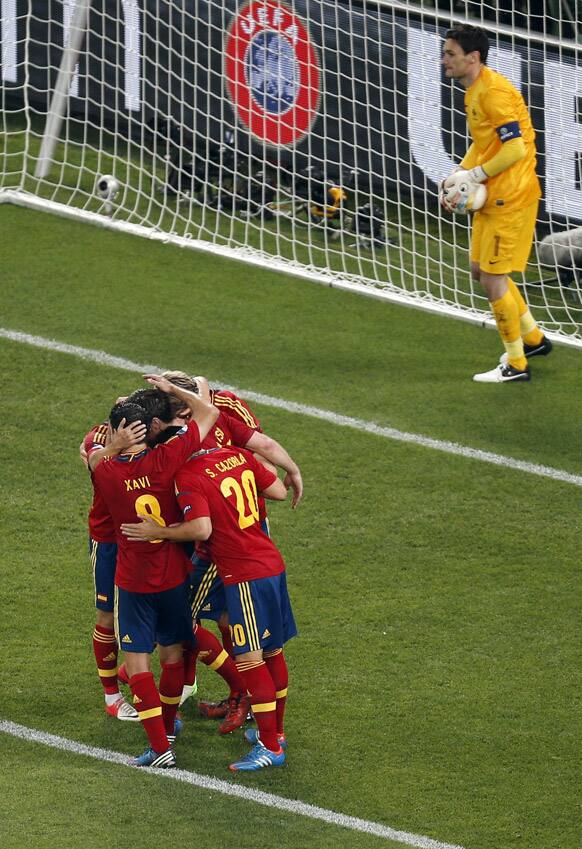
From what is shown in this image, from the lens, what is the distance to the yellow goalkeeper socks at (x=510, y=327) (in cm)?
899

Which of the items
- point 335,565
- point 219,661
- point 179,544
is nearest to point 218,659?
point 219,661

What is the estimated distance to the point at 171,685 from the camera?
18.2 feet

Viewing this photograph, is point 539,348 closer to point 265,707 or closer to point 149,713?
point 265,707

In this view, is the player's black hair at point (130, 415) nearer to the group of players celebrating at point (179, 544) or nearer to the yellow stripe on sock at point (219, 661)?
the group of players celebrating at point (179, 544)

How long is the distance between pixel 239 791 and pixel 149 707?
0.47m

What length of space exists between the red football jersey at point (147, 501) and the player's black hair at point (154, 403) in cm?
11

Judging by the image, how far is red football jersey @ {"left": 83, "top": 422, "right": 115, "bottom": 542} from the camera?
5.53 m

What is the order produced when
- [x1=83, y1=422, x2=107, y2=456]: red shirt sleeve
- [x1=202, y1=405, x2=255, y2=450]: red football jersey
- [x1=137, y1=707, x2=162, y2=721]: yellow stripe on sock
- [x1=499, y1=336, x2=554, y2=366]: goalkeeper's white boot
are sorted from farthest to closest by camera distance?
[x1=499, y1=336, x2=554, y2=366]: goalkeeper's white boot
[x1=202, y1=405, x2=255, y2=450]: red football jersey
[x1=83, y1=422, x2=107, y2=456]: red shirt sleeve
[x1=137, y1=707, x2=162, y2=721]: yellow stripe on sock

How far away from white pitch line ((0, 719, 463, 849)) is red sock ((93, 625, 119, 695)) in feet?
1.05

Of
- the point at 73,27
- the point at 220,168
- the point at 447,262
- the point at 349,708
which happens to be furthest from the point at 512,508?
the point at 73,27

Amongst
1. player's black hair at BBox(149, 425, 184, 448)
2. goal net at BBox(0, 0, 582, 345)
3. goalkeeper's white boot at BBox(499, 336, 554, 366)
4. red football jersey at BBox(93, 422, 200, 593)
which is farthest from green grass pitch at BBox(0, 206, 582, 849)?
player's black hair at BBox(149, 425, 184, 448)

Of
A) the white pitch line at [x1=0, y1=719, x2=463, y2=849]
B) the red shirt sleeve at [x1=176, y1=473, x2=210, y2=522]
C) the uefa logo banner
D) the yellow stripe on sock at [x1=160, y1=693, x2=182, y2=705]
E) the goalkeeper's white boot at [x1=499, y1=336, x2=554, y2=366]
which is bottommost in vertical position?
the white pitch line at [x1=0, y1=719, x2=463, y2=849]

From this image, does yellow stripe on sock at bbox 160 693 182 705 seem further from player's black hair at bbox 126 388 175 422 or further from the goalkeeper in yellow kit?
the goalkeeper in yellow kit

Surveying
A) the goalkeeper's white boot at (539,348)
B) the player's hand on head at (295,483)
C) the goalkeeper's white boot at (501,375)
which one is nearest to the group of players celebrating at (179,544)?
the player's hand on head at (295,483)
